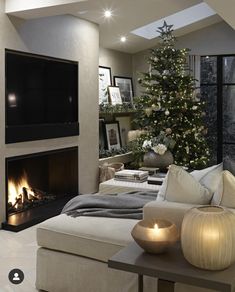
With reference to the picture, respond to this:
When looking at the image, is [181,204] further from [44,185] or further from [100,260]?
[44,185]

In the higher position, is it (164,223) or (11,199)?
(164,223)

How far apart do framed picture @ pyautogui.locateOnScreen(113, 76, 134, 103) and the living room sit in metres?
0.09

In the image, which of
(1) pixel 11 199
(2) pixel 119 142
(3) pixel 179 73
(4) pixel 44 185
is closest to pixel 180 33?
(3) pixel 179 73

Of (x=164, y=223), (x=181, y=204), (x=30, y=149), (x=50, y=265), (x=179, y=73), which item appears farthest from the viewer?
(x=179, y=73)

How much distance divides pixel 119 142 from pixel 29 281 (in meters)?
4.56

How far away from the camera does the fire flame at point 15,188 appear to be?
16.1ft

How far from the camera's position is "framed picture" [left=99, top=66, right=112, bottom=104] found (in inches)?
272

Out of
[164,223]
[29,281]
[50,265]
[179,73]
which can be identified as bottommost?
[29,281]

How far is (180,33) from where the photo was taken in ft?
24.8

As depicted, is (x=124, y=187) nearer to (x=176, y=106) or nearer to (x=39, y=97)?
(x=39, y=97)

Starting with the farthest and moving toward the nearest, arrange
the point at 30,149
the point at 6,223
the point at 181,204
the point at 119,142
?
the point at 119,142, the point at 30,149, the point at 6,223, the point at 181,204

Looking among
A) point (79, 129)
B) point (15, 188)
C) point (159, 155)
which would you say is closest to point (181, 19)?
point (79, 129)

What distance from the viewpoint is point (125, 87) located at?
775 centimetres

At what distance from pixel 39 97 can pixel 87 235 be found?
2.71 metres
